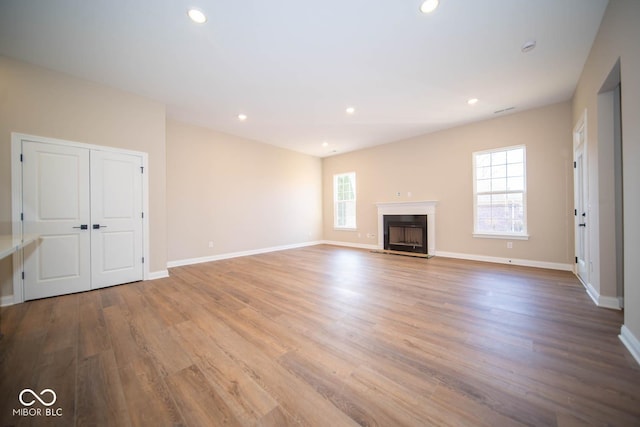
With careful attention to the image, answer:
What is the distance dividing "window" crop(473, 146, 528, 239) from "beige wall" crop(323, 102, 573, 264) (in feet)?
0.36

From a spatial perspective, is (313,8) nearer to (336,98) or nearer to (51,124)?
(336,98)

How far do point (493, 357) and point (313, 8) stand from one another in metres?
3.29

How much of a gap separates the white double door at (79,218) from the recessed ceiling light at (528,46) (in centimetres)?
549

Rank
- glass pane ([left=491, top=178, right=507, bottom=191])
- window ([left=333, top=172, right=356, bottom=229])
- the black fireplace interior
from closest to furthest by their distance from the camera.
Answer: glass pane ([left=491, top=178, right=507, bottom=191]), the black fireplace interior, window ([left=333, top=172, right=356, bottom=229])

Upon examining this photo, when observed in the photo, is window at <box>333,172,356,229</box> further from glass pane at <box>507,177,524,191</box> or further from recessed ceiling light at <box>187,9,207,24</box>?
recessed ceiling light at <box>187,9,207,24</box>

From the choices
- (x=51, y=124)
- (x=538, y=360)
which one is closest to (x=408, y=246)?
(x=538, y=360)

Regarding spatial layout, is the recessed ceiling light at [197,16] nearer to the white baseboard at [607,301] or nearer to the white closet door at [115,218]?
the white closet door at [115,218]

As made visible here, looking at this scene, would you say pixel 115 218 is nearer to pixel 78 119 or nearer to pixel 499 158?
pixel 78 119

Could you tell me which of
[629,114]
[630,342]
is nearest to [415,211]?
[629,114]

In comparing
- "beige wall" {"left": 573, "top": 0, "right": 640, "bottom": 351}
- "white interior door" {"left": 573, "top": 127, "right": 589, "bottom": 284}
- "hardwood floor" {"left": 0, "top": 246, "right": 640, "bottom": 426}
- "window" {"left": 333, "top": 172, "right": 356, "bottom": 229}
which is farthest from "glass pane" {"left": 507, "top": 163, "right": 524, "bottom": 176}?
"window" {"left": 333, "top": 172, "right": 356, "bottom": 229}

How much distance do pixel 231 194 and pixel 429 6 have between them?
4.90 meters

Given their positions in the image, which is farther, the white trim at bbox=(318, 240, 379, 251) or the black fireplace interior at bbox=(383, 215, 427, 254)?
the white trim at bbox=(318, 240, 379, 251)

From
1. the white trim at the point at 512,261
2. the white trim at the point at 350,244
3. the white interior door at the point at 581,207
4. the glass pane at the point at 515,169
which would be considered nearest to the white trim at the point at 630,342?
the white interior door at the point at 581,207

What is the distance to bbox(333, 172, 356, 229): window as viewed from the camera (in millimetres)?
7191
